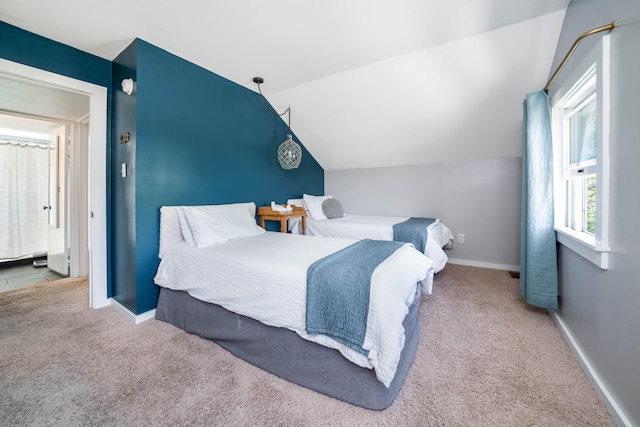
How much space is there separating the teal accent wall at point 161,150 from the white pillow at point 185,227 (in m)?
0.16

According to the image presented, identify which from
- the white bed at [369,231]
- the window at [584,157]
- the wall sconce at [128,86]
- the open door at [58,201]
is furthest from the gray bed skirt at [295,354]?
Answer: the open door at [58,201]

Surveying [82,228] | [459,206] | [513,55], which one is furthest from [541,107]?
[82,228]

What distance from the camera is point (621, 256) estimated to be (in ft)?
3.86

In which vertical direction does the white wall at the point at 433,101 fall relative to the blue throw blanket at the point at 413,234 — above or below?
above

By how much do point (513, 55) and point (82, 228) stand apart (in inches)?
204

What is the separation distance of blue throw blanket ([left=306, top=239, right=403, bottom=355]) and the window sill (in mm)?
1128

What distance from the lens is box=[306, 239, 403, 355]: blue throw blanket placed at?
1.23 m

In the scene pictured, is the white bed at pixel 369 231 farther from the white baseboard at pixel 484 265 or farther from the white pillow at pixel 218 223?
the white pillow at pixel 218 223

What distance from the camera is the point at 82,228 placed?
329cm

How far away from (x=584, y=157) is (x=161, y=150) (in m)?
3.33

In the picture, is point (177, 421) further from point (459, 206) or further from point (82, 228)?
point (459, 206)

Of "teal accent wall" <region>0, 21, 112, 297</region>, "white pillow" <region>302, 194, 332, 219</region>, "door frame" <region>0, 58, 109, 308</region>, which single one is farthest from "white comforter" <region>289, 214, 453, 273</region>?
"teal accent wall" <region>0, 21, 112, 297</region>

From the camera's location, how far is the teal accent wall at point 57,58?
1.94 metres

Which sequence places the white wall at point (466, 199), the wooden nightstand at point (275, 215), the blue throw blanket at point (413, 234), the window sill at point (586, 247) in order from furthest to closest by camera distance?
the white wall at point (466, 199), the wooden nightstand at point (275, 215), the blue throw blanket at point (413, 234), the window sill at point (586, 247)
